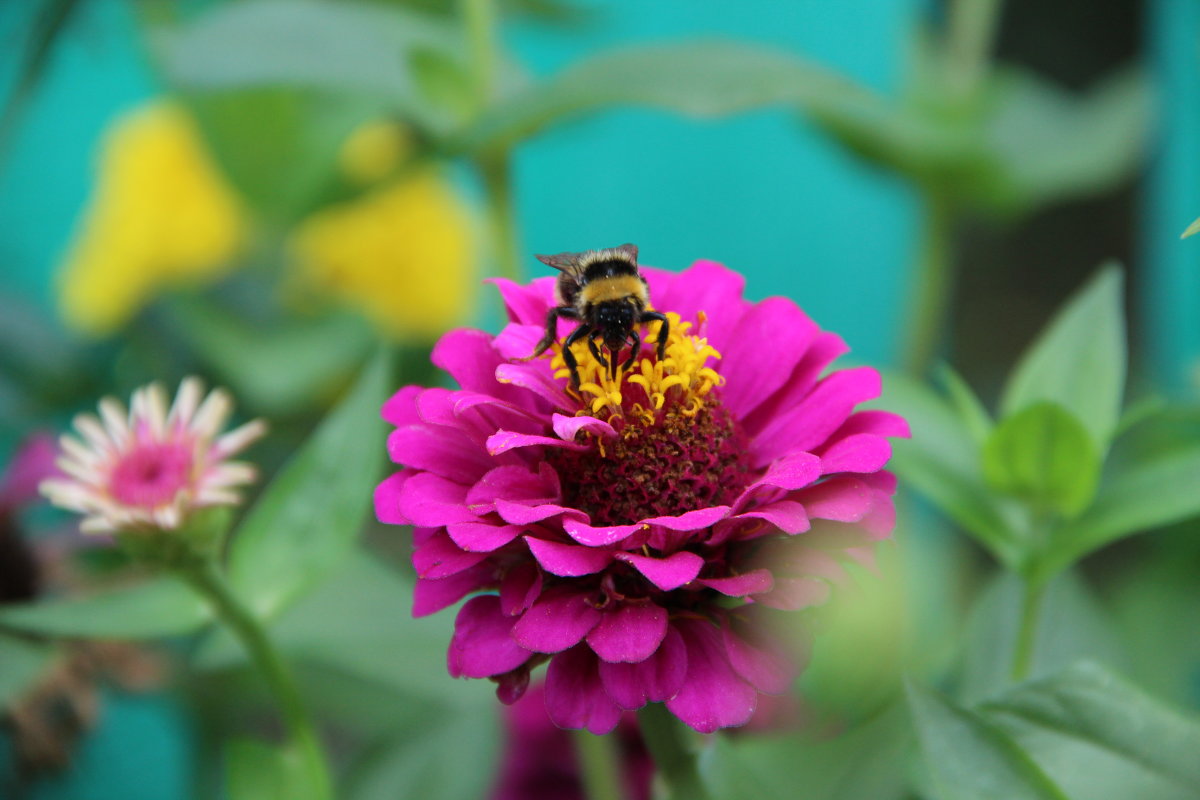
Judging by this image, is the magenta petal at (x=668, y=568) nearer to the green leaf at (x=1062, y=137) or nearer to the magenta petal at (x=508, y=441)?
the magenta petal at (x=508, y=441)

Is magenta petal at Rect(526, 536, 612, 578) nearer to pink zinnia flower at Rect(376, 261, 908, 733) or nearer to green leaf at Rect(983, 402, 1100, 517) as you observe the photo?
pink zinnia flower at Rect(376, 261, 908, 733)

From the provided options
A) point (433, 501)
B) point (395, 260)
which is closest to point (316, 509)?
point (433, 501)

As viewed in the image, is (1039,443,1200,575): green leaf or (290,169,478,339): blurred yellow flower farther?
(290,169,478,339): blurred yellow flower

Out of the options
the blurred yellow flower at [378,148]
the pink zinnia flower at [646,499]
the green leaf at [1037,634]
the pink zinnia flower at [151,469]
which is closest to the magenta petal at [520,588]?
the pink zinnia flower at [646,499]

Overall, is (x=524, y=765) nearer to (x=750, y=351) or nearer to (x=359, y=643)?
(x=359, y=643)

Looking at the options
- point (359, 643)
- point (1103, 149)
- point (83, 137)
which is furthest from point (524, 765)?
point (83, 137)

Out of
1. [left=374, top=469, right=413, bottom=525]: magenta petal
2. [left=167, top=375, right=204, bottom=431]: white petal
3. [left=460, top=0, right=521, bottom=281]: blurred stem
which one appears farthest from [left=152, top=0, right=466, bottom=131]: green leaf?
[left=374, top=469, right=413, bottom=525]: magenta petal
